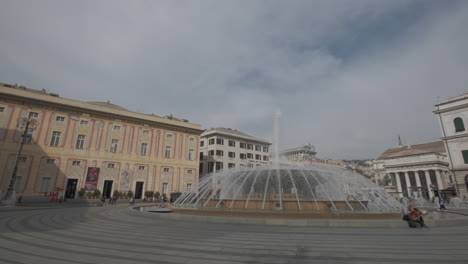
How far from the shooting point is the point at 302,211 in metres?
11.5

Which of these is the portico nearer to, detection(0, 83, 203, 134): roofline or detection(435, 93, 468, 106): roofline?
detection(435, 93, 468, 106): roofline

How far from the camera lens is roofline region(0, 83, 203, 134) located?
28.3 metres

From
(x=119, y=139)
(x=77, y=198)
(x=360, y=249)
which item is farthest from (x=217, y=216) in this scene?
(x=119, y=139)

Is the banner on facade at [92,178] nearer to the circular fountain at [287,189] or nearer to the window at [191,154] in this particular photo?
the window at [191,154]

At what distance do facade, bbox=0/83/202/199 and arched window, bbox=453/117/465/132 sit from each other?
153ft

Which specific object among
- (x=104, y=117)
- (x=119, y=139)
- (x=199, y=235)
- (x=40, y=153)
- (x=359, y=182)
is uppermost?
(x=104, y=117)

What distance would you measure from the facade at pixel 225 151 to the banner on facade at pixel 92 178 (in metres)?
22.8

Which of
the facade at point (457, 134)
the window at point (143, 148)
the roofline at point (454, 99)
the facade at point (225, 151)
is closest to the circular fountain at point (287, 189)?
the window at point (143, 148)

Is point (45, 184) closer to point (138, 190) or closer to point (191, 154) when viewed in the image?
point (138, 190)

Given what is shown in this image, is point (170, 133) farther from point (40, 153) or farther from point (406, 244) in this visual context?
point (406, 244)

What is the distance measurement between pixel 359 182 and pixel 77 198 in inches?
1306

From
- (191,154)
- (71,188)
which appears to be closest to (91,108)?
(71,188)

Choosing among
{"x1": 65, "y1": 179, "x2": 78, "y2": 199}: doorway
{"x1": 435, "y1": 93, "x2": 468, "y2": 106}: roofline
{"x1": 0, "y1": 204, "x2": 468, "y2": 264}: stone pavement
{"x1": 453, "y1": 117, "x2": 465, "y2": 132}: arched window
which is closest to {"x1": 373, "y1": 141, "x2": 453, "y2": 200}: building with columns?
{"x1": 453, "y1": 117, "x2": 465, "y2": 132}: arched window

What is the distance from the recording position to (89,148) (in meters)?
32.2
